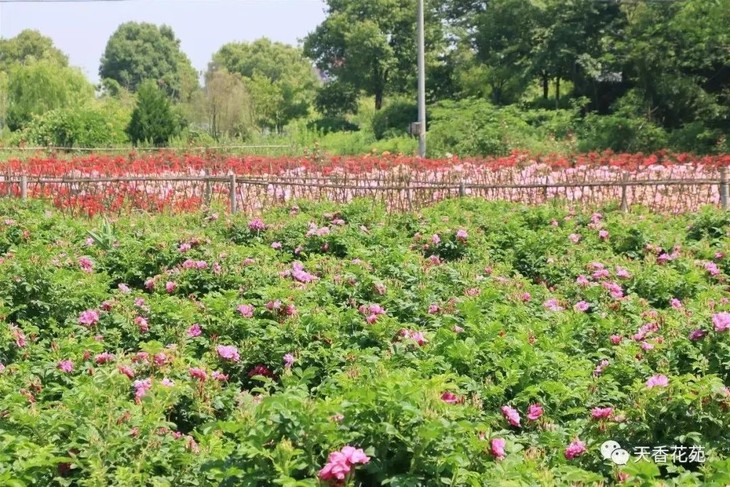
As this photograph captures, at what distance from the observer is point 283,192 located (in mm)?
12805

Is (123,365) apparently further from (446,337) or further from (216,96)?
(216,96)

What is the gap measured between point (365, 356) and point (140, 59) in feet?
272

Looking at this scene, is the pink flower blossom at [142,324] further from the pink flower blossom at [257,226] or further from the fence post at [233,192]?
the fence post at [233,192]

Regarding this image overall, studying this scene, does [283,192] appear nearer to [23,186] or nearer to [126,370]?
[23,186]

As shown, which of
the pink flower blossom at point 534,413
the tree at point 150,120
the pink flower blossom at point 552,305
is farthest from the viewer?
the tree at point 150,120

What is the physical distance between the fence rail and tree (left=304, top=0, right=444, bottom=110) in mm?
28314

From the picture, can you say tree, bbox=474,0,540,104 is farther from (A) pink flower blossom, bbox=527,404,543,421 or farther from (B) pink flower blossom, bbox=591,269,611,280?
(A) pink flower blossom, bbox=527,404,543,421

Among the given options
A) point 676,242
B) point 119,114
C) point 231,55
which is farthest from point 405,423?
point 231,55

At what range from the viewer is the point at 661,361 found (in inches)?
154

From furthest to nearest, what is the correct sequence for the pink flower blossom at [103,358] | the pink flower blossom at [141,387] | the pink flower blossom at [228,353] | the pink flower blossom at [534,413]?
1. the pink flower blossom at [228,353]
2. the pink flower blossom at [103,358]
3. the pink flower blossom at [534,413]
4. the pink flower blossom at [141,387]

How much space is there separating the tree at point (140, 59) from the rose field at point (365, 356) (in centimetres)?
7702

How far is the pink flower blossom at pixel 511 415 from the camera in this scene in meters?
3.57

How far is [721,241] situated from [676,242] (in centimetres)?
40

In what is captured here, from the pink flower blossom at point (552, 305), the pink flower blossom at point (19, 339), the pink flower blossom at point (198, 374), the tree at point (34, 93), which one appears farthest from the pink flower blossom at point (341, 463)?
the tree at point (34, 93)
